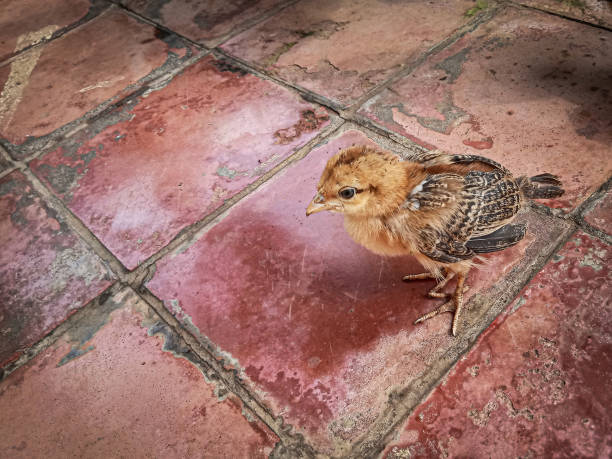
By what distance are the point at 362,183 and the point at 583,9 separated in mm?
2778

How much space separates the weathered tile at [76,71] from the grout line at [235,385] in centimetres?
181

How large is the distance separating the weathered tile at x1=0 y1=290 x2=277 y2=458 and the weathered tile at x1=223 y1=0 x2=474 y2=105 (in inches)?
77.5

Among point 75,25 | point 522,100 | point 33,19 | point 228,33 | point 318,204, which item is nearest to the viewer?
point 318,204

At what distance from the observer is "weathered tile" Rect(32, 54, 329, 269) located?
239 centimetres

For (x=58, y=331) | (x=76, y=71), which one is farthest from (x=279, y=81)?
(x=58, y=331)

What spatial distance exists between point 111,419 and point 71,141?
1966 millimetres

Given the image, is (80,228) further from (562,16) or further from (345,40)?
(562,16)

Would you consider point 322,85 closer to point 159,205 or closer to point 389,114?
point 389,114

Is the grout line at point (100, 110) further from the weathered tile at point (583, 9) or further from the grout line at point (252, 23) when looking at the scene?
the weathered tile at point (583, 9)

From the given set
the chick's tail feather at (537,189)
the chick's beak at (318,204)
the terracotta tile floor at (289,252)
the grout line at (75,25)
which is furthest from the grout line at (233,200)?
the grout line at (75,25)

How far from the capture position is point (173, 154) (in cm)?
271

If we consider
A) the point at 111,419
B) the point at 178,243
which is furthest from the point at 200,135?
the point at 111,419

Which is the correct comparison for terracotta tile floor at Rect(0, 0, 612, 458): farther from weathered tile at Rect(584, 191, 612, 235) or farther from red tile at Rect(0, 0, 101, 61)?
red tile at Rect(0, 0, 101, 61)

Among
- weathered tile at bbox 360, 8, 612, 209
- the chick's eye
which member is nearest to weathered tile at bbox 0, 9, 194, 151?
weathered tile at bbox 360, 8, 612, 209
